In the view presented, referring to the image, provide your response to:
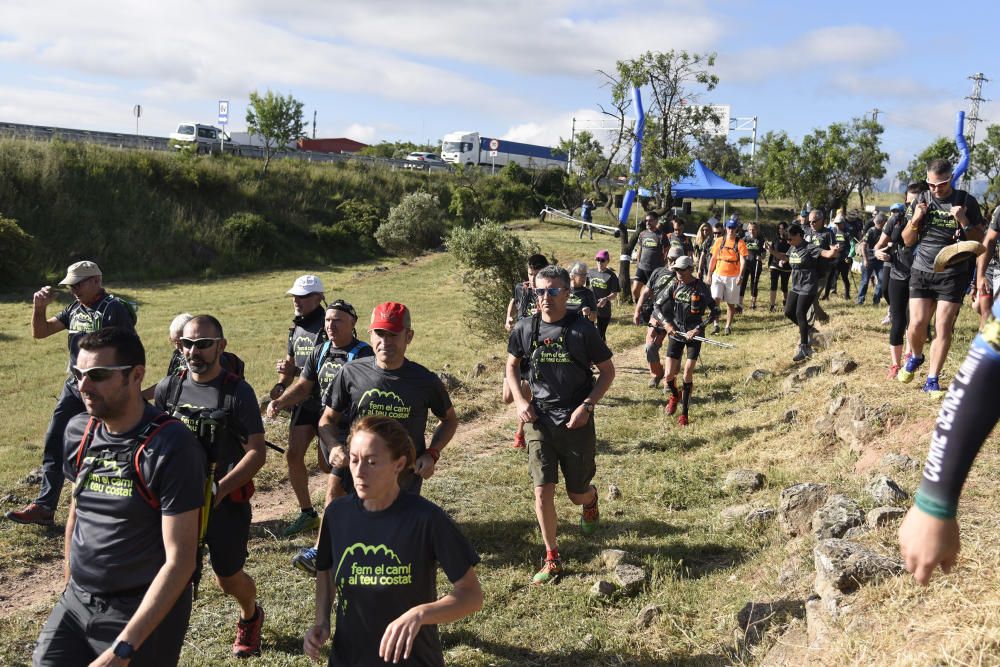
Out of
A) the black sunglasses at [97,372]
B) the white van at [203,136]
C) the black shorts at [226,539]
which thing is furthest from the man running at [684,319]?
the white van at [203,136]

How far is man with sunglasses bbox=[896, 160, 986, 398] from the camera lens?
6.86m

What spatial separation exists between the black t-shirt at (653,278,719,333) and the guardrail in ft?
102

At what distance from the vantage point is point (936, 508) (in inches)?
76.9

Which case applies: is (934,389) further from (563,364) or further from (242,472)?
(242,472)

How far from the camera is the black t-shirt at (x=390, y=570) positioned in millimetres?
3109

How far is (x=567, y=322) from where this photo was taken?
19.0 ft

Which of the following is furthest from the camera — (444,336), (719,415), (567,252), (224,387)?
(567,252)

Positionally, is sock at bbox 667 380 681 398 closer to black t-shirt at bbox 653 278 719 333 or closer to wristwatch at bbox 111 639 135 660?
black t-shirt at bbox 653 278 719 333

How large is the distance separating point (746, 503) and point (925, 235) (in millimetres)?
2873

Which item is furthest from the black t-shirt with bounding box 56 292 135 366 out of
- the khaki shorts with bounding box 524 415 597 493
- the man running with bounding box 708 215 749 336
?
the man running with bounding box 708 215 749 336

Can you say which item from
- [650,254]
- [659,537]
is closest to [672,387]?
[659,537]

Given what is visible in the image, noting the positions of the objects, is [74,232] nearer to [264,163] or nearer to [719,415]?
[264,163]

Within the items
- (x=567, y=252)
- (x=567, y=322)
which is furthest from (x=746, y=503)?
(x=567, y=252)

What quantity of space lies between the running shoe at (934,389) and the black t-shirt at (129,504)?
658cm
